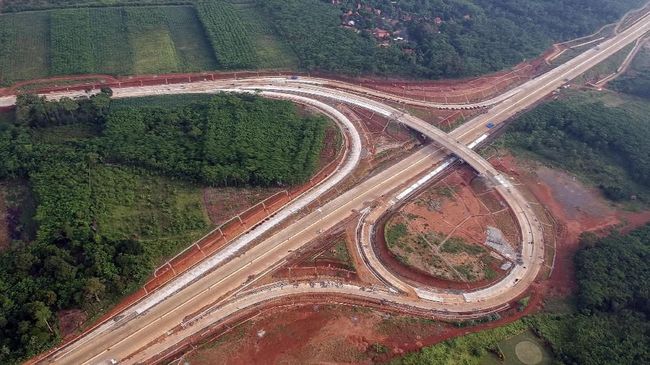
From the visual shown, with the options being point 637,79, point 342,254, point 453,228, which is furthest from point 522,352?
point 637,79

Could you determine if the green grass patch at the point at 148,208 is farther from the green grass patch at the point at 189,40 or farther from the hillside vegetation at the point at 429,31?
the hillside vegetation at the point at 429,31

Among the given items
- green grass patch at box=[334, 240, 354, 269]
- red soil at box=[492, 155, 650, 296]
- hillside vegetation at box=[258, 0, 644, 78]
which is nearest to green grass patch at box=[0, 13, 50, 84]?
hillside vegetation at box=[258, 0, 644, 78]

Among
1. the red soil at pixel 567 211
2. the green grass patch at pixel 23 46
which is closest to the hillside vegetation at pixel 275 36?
the green grass patch at pixel 23 46

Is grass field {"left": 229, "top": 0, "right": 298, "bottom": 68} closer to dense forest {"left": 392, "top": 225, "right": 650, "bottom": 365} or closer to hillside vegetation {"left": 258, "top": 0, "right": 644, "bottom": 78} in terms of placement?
hillside vegetation {"left": 258, "top": 0, "right": 644, "bottom": 78}

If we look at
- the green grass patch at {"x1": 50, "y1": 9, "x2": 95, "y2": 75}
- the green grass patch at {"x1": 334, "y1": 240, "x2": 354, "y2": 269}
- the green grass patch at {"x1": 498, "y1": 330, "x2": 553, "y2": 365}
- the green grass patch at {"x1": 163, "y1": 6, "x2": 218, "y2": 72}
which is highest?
the green grass patch at {"x1": 498, "y1": 330, "x2": 553, "y2": 365}

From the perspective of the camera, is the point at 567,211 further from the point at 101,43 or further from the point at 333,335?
the point at 101,43
